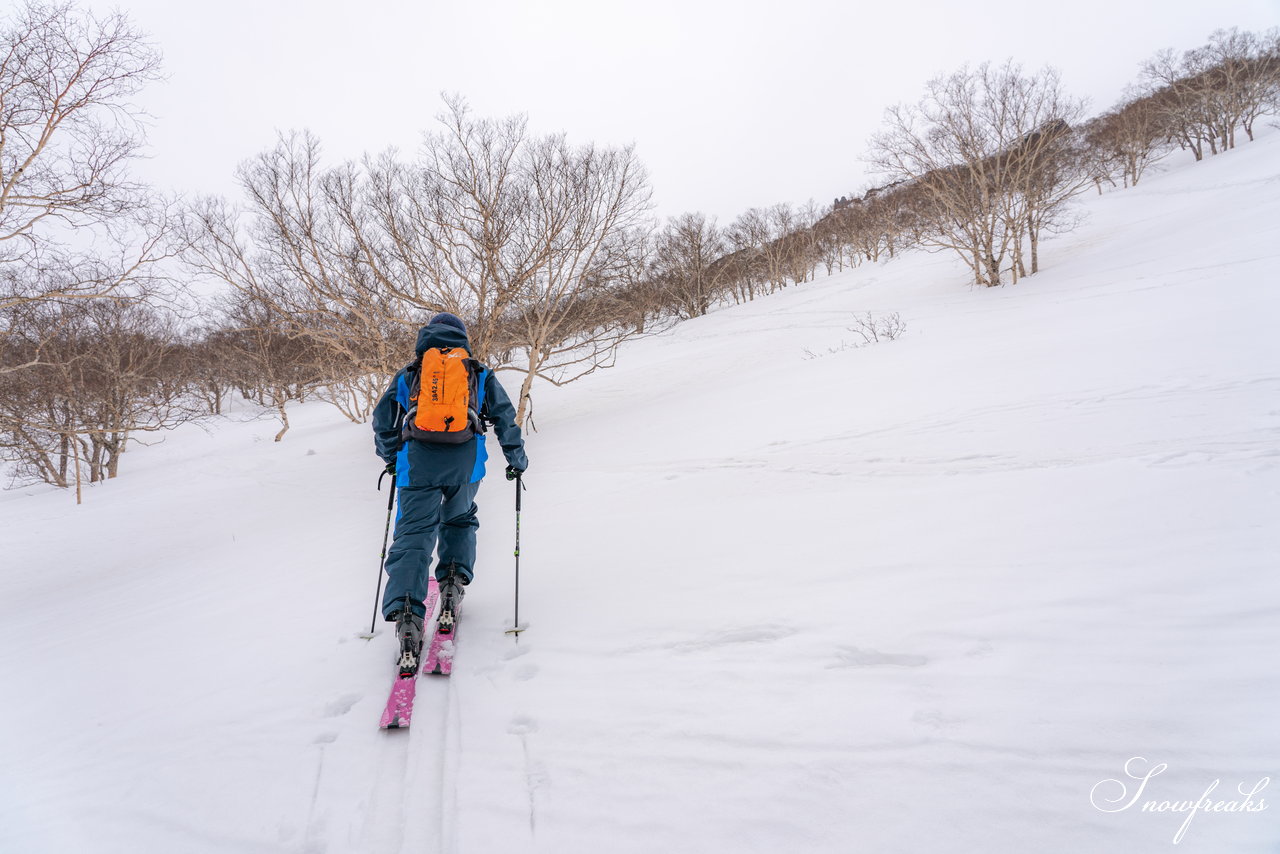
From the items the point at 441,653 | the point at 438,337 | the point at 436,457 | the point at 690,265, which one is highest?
the point at 690,265

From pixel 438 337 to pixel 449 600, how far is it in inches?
71.5

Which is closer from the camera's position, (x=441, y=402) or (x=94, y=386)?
(x=441, y=402)

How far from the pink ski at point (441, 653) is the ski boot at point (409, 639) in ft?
0.29

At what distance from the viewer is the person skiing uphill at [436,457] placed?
2.82 metres

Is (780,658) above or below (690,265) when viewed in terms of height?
below

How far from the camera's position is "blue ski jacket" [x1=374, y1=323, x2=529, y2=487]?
10.1 feet

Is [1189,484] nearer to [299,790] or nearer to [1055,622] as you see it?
[1055,622]

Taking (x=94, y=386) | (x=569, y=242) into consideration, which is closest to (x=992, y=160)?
(x=569, y=242)

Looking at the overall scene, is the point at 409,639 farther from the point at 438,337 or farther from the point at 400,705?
the point at 438,337

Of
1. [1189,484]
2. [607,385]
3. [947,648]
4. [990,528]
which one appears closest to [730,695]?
[947,648]

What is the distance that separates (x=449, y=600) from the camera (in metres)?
3.10

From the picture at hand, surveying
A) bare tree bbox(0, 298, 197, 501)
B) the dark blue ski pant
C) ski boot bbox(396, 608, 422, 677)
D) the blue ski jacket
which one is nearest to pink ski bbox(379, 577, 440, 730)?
ski boot bbox(396, 608, 422, 677)

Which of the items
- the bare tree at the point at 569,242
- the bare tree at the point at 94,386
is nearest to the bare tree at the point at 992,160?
the bare tree at the point at 569,242

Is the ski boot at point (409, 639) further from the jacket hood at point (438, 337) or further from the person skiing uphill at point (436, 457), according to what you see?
the jacket hood at point (438, 337)
